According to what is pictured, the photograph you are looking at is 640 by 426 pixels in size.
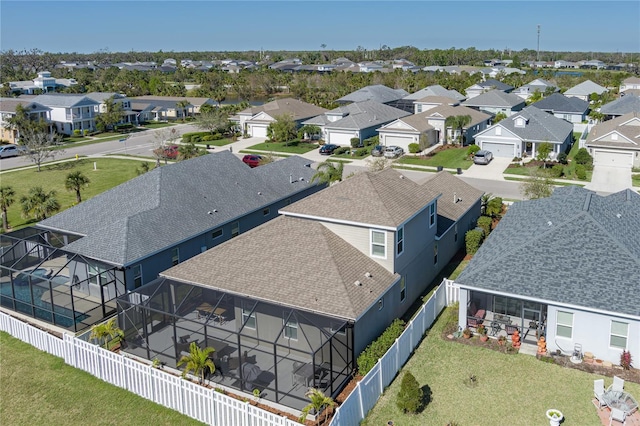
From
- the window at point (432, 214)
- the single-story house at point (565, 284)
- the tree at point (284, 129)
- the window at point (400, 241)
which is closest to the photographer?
the single-story house at point (565, 284)

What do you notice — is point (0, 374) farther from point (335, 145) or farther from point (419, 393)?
point (335, 145)

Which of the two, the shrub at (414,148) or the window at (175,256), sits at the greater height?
the shrub at (414,148)

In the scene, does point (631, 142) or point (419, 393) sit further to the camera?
point (631, 142)

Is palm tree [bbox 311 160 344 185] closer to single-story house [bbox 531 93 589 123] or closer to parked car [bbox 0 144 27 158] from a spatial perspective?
parked car [bbox 0 144 27 158]

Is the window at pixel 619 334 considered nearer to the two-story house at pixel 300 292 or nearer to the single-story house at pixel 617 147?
the two-story house at pixel 300 292

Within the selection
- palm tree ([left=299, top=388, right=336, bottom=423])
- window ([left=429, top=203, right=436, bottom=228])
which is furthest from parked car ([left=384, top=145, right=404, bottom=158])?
palm tree ([left=299, top=388, right=336, bottom=423])

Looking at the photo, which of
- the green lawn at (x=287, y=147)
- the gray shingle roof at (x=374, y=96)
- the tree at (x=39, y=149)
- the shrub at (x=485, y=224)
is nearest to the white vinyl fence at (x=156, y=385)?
the shrub at (x=485, y=224)

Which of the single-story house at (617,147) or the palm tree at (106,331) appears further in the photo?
the single-story house at (617,147)

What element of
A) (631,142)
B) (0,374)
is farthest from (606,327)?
(631,142)
